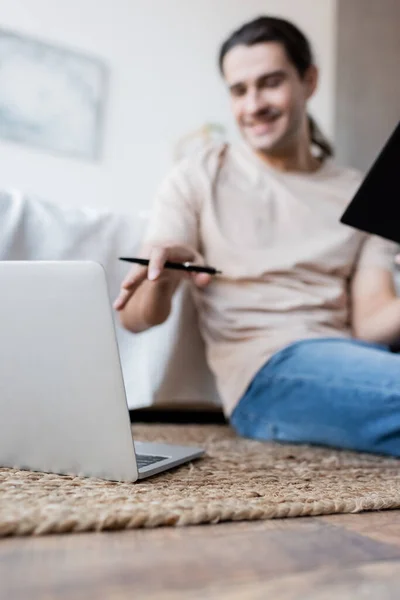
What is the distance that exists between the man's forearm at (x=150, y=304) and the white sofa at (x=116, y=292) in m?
0.16

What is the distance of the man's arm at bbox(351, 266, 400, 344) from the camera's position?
4.01ft

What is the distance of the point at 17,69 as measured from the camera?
2.34 m

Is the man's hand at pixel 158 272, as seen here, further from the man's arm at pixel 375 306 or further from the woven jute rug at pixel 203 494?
the man's arm at pixel 375 306

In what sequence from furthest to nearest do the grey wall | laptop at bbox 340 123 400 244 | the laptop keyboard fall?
1. the grey wall
2. laptop at bbox 340 123 400 244
3. the laptop keyboard

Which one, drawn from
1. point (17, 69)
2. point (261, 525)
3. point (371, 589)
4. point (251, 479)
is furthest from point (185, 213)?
point (17, 69)

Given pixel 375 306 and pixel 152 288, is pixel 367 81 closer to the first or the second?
pixel 375 306

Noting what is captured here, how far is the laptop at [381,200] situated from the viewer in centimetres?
96

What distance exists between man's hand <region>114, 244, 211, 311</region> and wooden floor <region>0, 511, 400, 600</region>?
404 millimetres

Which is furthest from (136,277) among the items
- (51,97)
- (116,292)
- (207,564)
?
(51,97)

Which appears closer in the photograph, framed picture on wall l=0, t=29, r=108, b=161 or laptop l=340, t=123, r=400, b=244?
laptop l=340, t=123, r=400, b=244

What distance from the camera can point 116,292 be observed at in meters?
1.26

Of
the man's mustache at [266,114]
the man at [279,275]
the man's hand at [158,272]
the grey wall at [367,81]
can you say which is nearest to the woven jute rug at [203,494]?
the man at [279,275]

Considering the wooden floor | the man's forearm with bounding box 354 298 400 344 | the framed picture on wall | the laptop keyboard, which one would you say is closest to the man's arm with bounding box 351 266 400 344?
the man's forearm with bounding box 354 298 400 344

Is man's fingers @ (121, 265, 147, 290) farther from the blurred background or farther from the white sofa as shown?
the blurred background
